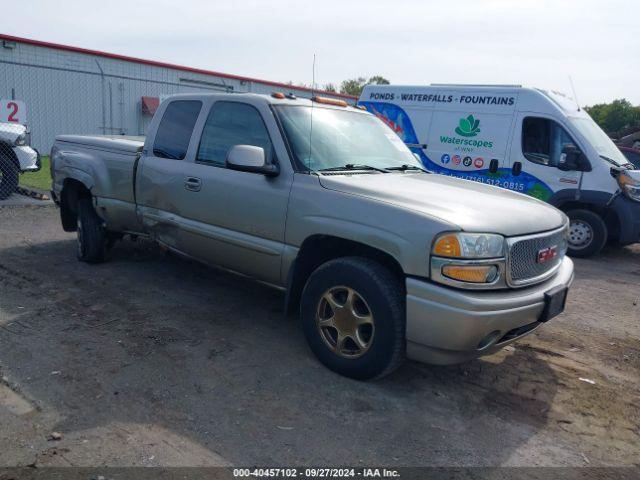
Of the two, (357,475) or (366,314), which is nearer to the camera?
(357,475)

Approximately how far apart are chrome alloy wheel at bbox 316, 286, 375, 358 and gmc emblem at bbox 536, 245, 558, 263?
1.18 metres

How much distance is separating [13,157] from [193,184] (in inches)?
271

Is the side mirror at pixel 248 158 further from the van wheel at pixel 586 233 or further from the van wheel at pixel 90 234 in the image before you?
the van wheel at pixel 586 233

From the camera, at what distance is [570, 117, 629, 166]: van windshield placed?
824 cm

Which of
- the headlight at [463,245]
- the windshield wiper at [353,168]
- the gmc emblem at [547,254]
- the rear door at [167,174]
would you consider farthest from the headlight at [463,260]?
the rear door at [167,174]

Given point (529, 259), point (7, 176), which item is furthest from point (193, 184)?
point (7, 176)

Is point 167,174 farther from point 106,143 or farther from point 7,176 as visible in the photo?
point 7,176

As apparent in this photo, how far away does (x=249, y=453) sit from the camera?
278 cm

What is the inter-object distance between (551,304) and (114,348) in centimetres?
304

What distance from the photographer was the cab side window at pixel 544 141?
8328mm

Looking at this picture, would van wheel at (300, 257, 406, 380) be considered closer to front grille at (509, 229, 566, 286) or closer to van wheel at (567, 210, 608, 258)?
front grille at (509, 229, 566, 286)

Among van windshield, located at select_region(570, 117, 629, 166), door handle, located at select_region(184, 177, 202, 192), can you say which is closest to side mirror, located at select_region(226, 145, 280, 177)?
door handle, located at select_region(184, 177, 202, 192)

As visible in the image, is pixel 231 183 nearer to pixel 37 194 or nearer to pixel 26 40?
pixel 37 194

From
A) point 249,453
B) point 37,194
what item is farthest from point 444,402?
point 37,194
